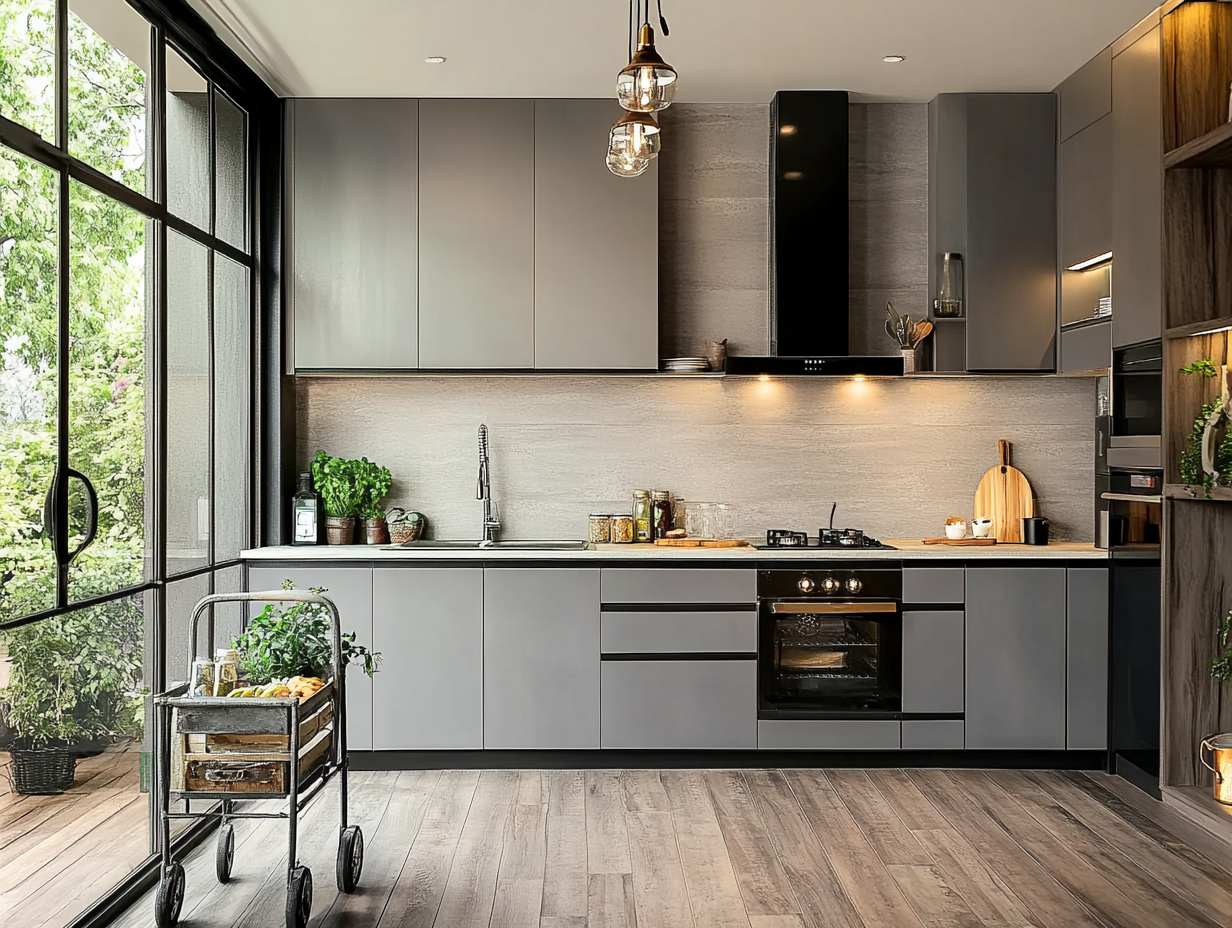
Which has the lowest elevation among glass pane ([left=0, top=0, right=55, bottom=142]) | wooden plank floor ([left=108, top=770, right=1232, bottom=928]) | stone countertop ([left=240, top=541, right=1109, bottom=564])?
wooden plank floor ([left=108, top=770, right=1232, bottom=928])

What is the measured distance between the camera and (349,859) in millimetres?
3084

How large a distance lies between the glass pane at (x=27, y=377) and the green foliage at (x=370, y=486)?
2.03 m

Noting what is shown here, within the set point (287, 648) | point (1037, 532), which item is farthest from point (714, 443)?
point (287, 648)

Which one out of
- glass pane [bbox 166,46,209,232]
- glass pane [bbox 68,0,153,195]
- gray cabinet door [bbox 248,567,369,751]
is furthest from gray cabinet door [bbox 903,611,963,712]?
glass pane [bbox 68,0,153,195]

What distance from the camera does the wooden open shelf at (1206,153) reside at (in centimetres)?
341

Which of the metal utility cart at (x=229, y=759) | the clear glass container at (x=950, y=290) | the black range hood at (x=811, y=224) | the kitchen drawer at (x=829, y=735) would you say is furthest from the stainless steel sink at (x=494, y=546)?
the clear glass container at (x=950, y=290)

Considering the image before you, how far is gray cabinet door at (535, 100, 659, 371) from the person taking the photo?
459 centimetres

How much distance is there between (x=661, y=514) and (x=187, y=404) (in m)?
2.08

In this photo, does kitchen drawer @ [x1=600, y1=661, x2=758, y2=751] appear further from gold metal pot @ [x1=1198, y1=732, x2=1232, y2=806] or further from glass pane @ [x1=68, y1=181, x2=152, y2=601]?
glass pane @ [x1=68, y1=181, x2=152, y2=601]

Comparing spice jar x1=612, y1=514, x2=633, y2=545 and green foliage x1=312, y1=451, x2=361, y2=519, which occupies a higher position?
green foliage x1=312, y1=451, x2=361, y2=519

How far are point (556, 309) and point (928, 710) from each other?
Answer: 7.49 ft

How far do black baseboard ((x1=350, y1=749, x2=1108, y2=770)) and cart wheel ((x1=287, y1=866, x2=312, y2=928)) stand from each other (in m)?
1.59

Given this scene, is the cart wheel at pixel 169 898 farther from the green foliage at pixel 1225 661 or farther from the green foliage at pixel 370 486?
the green foliage at pixel 1225 661

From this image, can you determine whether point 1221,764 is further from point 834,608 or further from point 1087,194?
point 1087,194
